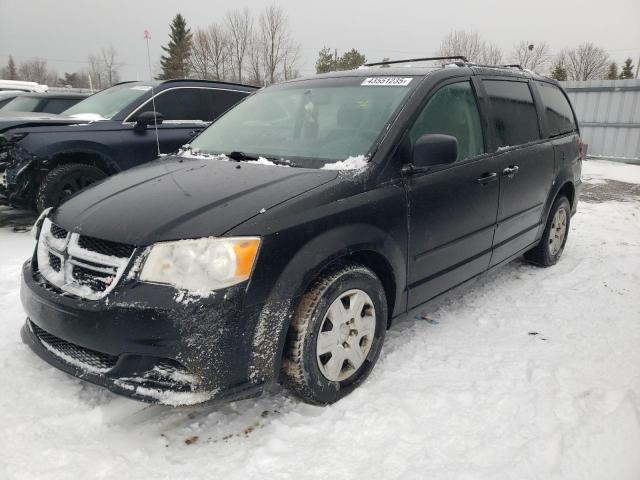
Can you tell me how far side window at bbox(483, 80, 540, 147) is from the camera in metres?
3.68

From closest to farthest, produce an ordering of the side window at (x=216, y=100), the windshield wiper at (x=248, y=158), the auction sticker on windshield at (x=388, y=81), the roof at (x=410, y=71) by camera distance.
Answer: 1. the windshield wiper at (x=248, y=158)
2. the auction sticker on windshield at (x=388, y=81)
3. the roof at (x=410, y=71)
4. the side window at (x=216, y=100)

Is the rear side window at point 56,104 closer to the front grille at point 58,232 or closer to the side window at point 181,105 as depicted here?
the side window at point 181,105

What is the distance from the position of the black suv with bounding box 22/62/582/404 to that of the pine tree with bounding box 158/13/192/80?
37.0 meters

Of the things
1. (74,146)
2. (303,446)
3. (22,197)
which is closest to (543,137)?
(303,446)

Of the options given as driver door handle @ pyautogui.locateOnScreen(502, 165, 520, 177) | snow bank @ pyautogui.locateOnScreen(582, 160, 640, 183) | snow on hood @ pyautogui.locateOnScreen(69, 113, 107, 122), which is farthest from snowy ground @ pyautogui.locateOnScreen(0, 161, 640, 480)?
snow bank @ pyautogui.locateOnScreen(582, 160, 640, 183)

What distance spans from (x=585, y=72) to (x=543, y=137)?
48.6 metres

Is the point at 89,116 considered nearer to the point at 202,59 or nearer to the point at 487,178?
the point at 487,178

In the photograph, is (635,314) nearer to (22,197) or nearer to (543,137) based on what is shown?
(543,137)

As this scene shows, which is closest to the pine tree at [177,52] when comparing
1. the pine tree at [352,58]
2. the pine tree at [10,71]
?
the pine tree at [352,58]

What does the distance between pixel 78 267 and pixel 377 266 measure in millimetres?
1490

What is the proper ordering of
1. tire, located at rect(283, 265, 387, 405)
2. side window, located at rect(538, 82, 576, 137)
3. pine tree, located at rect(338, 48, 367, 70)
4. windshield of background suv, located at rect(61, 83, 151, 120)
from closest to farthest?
tire, located at rect(283, 265, 387, 405), side window, located at rect(538, 82, 576, 137), windshield of background suv, located at rect(61, 83, 151, 120), pine tree, located at rect(338, 48, 367, 70)

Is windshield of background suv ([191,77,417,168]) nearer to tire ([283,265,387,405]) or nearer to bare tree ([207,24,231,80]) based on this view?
tire ([283,265,387,405])

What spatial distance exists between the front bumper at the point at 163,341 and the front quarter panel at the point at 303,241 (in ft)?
0.27

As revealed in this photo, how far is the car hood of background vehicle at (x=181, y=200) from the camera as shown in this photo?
2.13 meters
